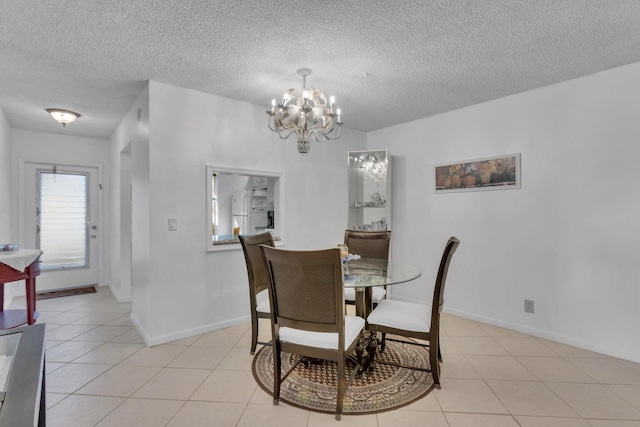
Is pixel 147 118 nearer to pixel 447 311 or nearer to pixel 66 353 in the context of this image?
pixel 66 353

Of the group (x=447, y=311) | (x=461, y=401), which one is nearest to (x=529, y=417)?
(x=461, y=401)

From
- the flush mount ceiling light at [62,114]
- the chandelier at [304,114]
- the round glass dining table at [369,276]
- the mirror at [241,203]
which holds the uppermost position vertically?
the flush mount ceiling light at [62,114]

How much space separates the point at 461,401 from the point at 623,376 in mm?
1371

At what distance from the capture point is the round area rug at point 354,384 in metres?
1.96

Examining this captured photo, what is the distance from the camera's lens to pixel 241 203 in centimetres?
504

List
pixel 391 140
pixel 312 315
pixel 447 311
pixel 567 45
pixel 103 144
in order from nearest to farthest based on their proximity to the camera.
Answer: pixel 312 315
pixel 567 45
pixel 447 311
pixel 391 140
pixel 103 144

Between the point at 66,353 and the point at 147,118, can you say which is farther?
the point at 147,118

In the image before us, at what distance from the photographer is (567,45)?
7.49 feet

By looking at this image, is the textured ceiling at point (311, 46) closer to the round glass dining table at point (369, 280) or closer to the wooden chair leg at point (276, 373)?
the round glass dining table at point (369, 280)

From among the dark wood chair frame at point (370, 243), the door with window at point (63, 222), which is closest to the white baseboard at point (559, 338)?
the dark wood chair frame at point (370, 243)

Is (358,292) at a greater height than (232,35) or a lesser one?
lesser

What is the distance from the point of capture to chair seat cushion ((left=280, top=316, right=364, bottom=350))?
185cm

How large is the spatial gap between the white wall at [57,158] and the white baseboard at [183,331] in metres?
2.36

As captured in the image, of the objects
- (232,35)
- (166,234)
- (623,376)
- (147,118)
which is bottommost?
(623,376)
